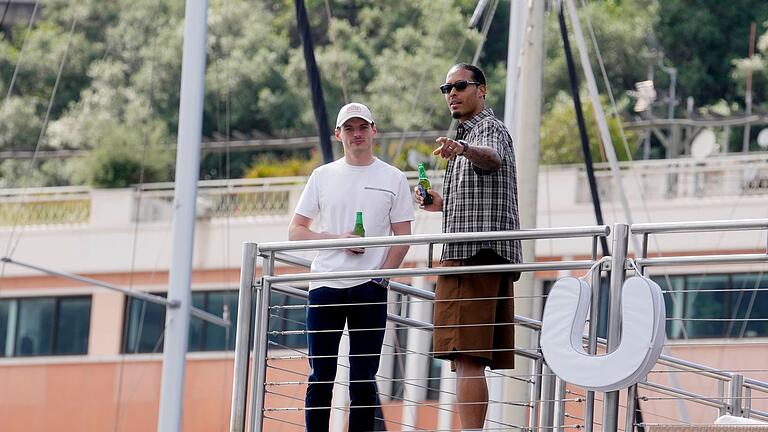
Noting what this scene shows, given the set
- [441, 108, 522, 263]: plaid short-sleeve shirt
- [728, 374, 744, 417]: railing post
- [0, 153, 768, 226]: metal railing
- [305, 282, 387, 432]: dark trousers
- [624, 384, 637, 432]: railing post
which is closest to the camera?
[624, 384, 637, 432]: railing post

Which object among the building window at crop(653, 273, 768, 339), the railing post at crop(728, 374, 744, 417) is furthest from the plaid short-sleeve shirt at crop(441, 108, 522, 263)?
the building window at crop(653, 273, 768, 339)

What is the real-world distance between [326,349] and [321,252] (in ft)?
1.65

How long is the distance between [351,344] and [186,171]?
9353 millimetres

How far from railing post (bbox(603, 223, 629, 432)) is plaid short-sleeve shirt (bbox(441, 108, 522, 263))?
0.85 m

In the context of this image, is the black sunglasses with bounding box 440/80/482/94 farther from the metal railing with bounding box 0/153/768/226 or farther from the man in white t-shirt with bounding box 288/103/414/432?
the metal railing with bounding box 0/153/768/226

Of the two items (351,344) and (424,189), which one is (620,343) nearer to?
(424,189)

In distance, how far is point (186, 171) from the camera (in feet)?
58.6

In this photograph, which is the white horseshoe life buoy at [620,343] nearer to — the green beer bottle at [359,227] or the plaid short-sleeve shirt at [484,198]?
the plaid short-sleeve shirt at [484,198]

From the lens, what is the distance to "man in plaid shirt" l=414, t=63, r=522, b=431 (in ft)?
27.3

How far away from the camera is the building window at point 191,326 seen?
33.6m

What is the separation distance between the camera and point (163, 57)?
46.8 metres

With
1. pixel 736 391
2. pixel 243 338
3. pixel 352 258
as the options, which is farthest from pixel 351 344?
pixel 736 391

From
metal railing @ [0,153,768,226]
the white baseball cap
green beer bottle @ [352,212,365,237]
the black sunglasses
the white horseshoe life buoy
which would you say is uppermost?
metal railing @ [0,153,768,226]

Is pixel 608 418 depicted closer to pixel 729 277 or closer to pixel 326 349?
pixel 326 349
